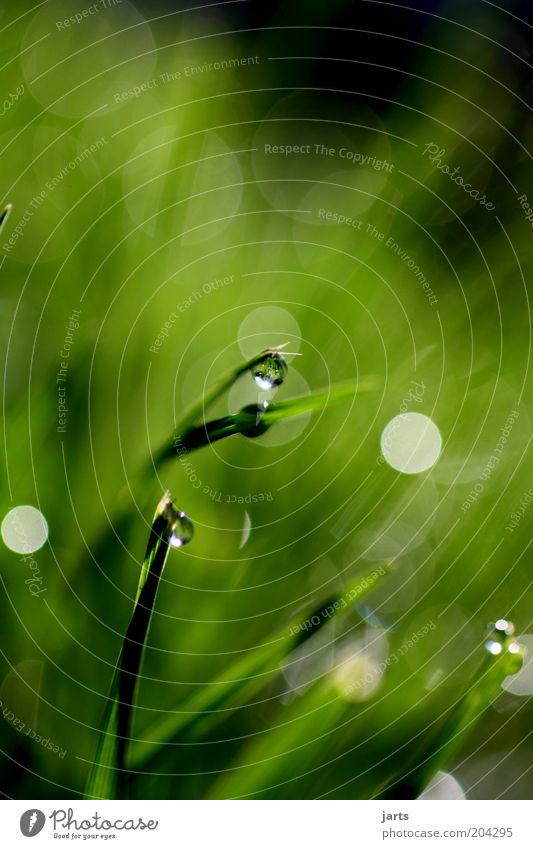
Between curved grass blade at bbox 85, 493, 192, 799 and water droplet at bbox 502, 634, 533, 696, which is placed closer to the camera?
curved grass blade at bbox 85, 493, 192, 799

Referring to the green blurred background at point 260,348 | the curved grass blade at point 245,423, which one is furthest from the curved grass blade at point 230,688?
the curved grass blade at point 245,423

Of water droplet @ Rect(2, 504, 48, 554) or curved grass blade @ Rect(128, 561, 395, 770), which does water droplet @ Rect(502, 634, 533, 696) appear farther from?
water droplet @ Rect(2, 504, 48, 554)

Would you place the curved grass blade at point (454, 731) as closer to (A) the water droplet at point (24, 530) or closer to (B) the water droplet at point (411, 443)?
(B) the water droplet at point (411, 443)

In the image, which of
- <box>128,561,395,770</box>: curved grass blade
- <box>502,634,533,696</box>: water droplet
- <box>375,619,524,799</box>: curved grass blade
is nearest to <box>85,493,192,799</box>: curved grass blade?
<box>128,561,395,770</box>: curved grass blade

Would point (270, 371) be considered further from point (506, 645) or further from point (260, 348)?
point (506, 645)

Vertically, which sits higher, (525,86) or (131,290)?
(525,86)

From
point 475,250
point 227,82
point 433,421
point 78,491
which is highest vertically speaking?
point 227,82

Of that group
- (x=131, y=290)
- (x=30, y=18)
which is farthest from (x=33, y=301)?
(x=30, y=18)

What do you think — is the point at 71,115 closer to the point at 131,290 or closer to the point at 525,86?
the point at 131,290
